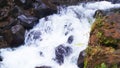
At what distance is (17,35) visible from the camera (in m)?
9.21

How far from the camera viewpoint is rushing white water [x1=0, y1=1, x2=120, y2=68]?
7.93m

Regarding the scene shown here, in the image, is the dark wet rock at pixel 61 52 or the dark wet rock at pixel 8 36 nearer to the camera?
the dark wet rock at pixel 61 52

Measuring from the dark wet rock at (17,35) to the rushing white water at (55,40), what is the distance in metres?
0.18

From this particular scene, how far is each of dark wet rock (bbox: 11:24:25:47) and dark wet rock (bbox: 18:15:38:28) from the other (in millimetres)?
478

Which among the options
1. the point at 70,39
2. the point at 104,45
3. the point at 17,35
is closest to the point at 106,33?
the point at 104,45

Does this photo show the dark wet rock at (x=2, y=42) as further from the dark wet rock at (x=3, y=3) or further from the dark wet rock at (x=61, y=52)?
the dark wet rock at (x=3, y=3)

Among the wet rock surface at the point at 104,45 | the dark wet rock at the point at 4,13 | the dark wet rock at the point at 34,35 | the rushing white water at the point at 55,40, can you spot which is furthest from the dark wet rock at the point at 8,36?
the wet rock surface at the point at 104,45

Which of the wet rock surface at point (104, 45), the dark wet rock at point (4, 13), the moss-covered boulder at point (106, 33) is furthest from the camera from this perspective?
the dark wet rock at point (4, 13)

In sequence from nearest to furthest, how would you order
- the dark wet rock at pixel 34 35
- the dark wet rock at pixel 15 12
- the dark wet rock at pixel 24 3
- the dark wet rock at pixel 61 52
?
the dark wet rock at pixel 61 52 → the dark wet rock at pixel 34 35 → the dark wet rock at pixel 15 12 → the dark wet rock at pixel 24 3

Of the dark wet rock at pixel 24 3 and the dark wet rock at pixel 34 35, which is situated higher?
the dark wet rock at pixel 24 3

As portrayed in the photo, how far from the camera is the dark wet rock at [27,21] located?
1001 cm

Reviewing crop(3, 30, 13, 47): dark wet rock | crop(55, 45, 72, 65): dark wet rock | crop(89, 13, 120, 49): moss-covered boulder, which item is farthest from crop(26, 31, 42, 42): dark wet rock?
crop(89, 13, 120, 49): moss-covered boulder

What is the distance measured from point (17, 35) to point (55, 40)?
1.24 m

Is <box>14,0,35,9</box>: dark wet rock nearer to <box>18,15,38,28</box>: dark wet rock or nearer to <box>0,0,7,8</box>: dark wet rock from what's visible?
<box>0,0,7,8</box>: dark wet rock
